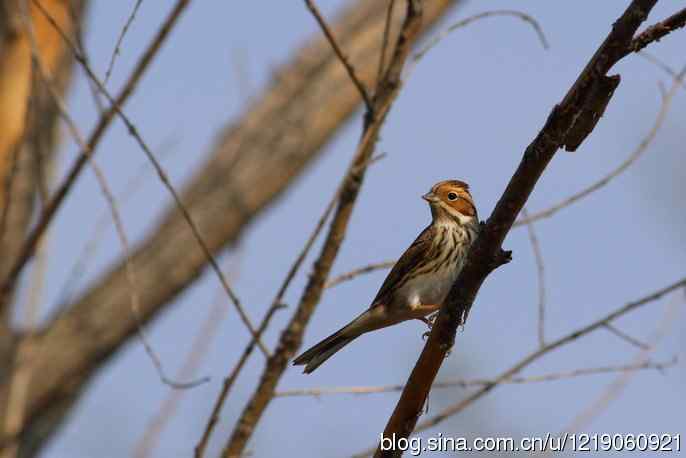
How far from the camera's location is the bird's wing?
500cm

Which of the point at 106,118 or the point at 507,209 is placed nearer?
the point at 507,209

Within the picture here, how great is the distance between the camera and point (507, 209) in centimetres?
292

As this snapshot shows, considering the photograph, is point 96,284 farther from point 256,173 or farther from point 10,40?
point 10,40

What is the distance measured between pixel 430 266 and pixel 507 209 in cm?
233

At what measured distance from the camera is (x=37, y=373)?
8.94 m

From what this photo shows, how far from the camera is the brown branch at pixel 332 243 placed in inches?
166

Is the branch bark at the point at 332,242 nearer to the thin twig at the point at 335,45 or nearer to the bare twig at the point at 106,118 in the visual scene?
the thin twig at the point at 335,45

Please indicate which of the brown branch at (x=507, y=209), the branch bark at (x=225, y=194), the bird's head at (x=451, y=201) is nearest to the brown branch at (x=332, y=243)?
the bird's head at (x=451, y=201)

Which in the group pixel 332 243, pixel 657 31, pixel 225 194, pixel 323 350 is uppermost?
pixel 657 31

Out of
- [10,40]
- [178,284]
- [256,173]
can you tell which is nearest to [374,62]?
[256,173]

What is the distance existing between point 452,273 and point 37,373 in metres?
4.67

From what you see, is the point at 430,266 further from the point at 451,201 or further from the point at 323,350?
the point at 323,350

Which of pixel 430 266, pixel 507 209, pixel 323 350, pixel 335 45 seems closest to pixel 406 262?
pixel 430 266

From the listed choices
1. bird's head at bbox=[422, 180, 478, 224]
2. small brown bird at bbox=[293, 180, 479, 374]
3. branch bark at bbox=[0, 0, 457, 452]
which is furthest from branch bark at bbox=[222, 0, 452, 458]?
branch bark at bbox=[0, 0, 457, 452]
